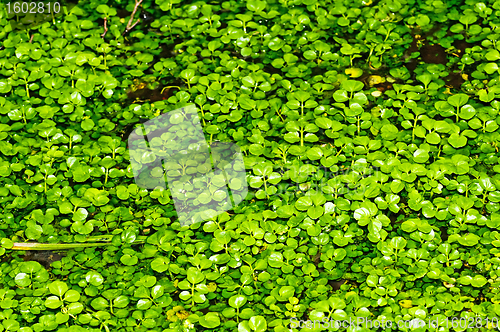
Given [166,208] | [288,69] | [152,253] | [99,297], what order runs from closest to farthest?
[99,297] < [152,253] < [166,208] < [288,69]

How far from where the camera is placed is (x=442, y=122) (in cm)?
287

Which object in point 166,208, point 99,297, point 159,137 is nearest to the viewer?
point 99,297

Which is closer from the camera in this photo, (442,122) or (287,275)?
(287,275)

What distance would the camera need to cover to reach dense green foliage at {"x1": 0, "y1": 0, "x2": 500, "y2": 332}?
2396mm

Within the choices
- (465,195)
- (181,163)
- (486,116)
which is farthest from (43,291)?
(486,116)

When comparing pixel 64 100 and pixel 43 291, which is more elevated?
pixel 64 100

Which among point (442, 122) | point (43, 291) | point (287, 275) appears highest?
point (442, 122)

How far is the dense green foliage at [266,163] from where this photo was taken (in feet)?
7.86

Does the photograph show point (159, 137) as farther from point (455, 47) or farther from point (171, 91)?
point (455, 47)

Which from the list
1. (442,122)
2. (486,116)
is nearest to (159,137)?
(442,122)

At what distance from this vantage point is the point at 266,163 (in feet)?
9.24

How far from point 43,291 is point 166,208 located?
29.9 inches

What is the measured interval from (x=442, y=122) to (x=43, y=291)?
7.84ft

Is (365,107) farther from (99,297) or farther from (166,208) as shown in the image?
(99,297)
